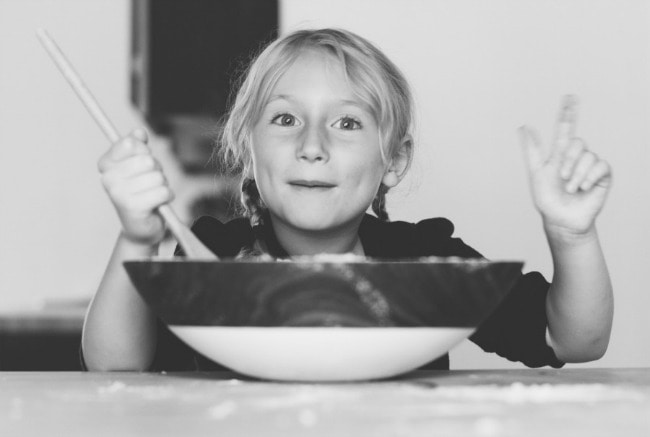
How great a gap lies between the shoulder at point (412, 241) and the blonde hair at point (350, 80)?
0.10 m

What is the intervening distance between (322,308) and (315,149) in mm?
540

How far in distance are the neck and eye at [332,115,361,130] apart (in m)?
0.14

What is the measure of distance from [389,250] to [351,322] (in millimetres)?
727

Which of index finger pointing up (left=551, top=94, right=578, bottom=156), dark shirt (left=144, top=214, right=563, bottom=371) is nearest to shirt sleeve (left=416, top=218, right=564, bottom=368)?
dark shirt (left=144, top=214, right=563, bottom=371)

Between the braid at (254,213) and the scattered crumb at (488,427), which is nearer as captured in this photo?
the scattered crumb at (488,427)

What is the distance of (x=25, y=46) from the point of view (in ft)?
14.1

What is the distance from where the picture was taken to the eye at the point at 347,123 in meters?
1.26

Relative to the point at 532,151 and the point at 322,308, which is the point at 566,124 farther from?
the point at 322,308

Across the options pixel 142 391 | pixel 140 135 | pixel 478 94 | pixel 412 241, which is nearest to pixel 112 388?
pixel 142 391

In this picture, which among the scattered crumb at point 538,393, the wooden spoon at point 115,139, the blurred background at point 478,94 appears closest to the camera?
the scattered crumb at point 538,393

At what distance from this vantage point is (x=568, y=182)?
919 millimetres

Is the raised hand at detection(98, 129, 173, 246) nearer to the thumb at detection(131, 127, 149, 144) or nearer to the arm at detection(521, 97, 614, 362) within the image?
the thumb at detection(131, 127, 149, 144)

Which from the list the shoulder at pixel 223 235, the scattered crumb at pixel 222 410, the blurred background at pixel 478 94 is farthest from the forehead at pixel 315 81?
the blurred background at pixel 478 94

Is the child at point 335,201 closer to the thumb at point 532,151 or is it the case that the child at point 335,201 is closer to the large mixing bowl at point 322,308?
the thumb at point 532,151
